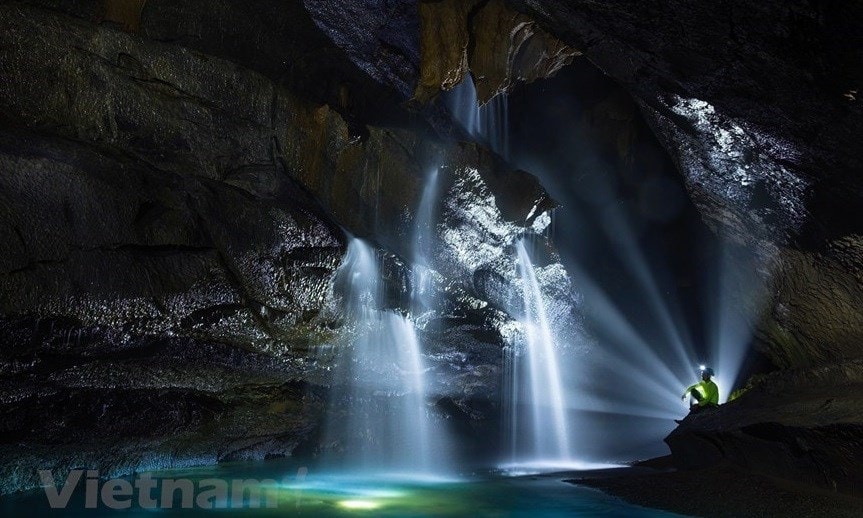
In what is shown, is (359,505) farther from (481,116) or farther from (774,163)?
(481,116)

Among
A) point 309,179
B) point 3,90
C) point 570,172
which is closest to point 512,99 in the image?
point 570,172

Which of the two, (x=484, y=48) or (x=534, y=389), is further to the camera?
(x=534, y=389)

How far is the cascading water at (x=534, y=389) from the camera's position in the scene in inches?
453

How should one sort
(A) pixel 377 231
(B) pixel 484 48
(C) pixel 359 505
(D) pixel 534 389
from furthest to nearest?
1. (D) pixel 534 389
2. (A) pixel 377 231
3. (B) pixel 484 48
4. (C) pixel 359 505

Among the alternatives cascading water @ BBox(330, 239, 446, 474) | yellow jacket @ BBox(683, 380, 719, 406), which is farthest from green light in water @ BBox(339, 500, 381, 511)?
yellow jacket @ BBox(683, 380, 719, 406)

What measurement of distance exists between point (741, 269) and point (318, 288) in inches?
266

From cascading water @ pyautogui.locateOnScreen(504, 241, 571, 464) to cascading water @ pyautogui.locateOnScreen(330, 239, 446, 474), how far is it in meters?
2.11

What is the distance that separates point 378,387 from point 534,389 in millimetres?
4048

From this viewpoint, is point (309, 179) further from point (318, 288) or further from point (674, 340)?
point (674, 340)

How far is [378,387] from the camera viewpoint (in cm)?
1223

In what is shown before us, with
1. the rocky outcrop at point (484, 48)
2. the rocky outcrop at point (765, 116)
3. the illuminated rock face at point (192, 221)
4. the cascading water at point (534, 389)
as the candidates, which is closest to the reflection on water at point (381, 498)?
the illuminated rock face at point (192, 221)

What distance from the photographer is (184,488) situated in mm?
7367

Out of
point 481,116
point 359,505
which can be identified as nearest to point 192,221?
point 359,505

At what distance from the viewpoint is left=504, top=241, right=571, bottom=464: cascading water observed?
453 inches
